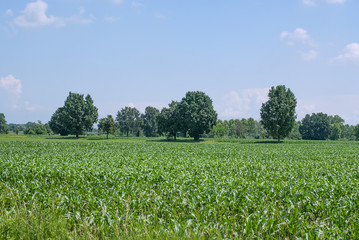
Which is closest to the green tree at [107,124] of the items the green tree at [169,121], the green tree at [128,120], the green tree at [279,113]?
the green tree at [169,121]

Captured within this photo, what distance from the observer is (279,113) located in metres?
70.5

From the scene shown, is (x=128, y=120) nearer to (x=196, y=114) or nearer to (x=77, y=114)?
(x=77, y=114)

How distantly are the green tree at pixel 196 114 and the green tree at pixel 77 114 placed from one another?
30645mm

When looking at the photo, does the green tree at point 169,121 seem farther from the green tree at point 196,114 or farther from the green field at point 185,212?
the green field at point 185,212

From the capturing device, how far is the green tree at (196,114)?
2771 inches

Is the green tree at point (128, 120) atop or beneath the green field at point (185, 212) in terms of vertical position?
atop

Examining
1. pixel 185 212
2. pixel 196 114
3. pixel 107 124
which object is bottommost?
pixel 185 212

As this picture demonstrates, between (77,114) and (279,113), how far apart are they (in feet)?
195

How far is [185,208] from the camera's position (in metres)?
7.63

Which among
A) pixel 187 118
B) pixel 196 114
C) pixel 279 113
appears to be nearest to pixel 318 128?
pixel 279 113

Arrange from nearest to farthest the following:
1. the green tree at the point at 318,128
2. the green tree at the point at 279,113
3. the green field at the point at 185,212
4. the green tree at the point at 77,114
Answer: the green field at the point at 185,212, the green tree at the point at 279,113, the green tree at the point at 77,114, the green tree at the point at 318,128

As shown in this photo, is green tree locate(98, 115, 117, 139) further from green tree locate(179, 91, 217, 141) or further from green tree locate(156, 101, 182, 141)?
green tree locate(179, 91, 217, 141)

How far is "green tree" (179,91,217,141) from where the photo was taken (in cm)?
7038

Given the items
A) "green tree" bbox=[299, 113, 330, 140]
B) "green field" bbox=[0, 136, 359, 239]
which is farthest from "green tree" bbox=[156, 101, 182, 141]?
"green tree" bbox=[299, 113, 330, 140]
